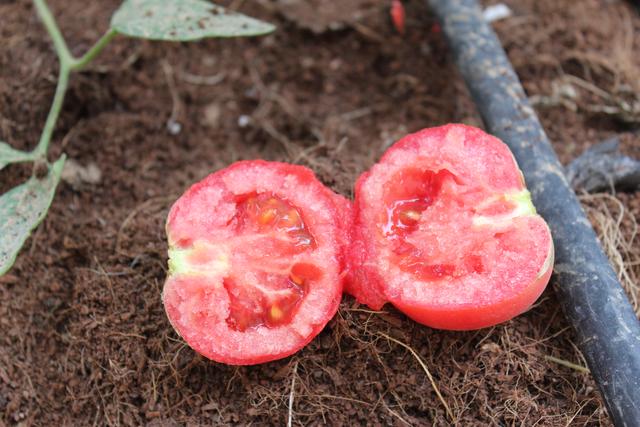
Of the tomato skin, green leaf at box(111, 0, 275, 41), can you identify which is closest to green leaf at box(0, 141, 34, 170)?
green leaf at box(111, 0, 275, 41)

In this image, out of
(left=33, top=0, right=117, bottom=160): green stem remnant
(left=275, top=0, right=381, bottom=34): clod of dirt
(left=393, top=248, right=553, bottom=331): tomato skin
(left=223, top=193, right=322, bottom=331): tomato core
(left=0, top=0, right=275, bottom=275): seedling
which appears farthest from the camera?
(left=275, top=0, right=381, bottom=34): clod of dirt

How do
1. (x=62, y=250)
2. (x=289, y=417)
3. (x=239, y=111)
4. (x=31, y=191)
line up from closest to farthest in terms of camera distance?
(x=289, y=417) → (x=31, y=191) → (x=62, y=250) → (x=239, y=111)

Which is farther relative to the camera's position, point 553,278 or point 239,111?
point 239,111

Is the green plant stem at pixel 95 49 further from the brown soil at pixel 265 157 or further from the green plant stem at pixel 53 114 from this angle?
the brown soil at pixel 265 157

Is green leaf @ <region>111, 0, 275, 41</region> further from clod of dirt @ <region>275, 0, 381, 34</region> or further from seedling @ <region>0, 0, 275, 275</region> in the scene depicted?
clod of dirt @ <region>275, 0, 381, 34</region>

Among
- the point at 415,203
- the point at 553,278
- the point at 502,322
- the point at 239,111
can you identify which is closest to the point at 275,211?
the point at 415,203

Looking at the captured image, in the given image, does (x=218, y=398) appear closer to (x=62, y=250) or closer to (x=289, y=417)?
(x=289, y=417)
